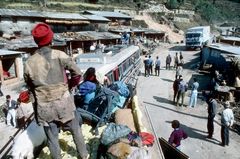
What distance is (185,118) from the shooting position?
15805 millimetres

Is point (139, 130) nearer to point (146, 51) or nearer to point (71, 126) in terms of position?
point (71, 126)

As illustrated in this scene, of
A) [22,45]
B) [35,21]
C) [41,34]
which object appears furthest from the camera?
[35,21]

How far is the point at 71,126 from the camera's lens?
4855 mm

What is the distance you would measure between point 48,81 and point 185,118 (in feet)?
40.7

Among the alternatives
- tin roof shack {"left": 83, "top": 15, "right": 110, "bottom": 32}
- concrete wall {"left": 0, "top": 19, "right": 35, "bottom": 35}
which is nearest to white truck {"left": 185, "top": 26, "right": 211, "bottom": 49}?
tin roof shack {"left": 83, "top": 15, "right": 110, "bottom": 32}

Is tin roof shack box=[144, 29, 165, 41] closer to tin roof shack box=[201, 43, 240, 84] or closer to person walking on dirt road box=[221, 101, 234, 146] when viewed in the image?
tin roof shack box=[201, 43, 240, 84]

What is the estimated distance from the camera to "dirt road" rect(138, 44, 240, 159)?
11.8 meters

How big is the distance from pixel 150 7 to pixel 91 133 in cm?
6912

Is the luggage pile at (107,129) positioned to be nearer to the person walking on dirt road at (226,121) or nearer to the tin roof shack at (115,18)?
the person walking on dirt road at (226,121)

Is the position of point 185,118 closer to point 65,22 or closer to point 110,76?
point 110,76

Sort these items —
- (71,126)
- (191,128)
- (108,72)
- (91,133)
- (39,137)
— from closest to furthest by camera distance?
(71,126), (39,137), (91,133), (108,72), (191,128)

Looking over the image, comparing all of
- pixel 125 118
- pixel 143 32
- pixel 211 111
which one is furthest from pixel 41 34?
pixel 143 32

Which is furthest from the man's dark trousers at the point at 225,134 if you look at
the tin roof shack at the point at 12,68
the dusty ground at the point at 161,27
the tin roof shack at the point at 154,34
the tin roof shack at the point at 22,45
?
the dusty ground at the point at 161,27

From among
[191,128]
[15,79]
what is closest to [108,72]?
[191,128]
